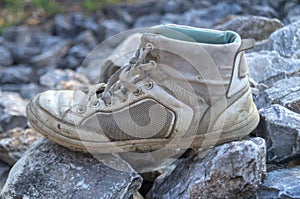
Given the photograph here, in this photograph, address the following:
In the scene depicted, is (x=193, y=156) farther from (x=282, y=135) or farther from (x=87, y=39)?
(x=87, y=39)

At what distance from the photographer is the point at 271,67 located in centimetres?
246

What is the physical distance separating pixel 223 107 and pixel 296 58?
100 cm

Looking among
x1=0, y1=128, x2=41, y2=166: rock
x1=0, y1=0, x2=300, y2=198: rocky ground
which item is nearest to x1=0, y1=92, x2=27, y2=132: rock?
x1=0, y1=0, x2=300, y2=198: rocky ground

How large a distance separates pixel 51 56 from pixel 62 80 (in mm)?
839

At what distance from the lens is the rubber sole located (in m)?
1.77

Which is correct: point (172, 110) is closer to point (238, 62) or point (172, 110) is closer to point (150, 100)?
point (150, 100)

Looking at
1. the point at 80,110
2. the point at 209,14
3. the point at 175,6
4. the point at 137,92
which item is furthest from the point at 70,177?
the point at 175,6

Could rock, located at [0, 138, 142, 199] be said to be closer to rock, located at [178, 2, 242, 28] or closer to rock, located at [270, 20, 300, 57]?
rock, located at [270, 20, 300, 57]

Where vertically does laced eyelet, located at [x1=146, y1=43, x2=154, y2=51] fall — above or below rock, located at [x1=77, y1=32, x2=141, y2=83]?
above

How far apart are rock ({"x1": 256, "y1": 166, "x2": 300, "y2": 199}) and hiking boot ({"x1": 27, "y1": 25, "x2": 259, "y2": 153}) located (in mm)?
193

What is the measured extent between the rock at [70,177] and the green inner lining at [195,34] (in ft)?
1.70

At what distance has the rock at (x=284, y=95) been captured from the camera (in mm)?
1996

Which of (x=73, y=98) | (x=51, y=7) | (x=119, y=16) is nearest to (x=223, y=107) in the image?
(x=73, y=98)

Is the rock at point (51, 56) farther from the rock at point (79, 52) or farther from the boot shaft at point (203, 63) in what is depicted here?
the boot shaft at point (203, 63)
